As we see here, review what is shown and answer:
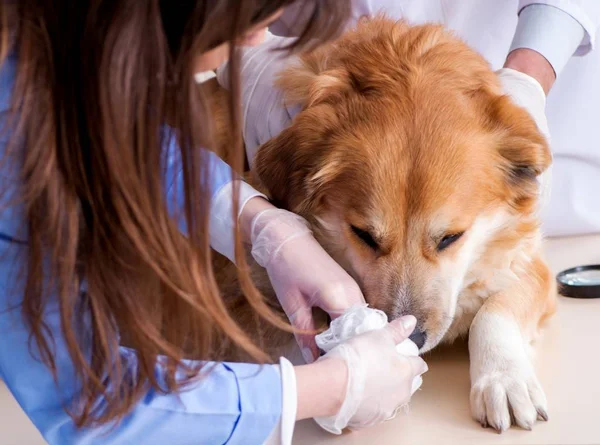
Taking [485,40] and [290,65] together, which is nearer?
[290,65]

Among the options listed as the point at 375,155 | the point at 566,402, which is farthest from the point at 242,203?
the point at 566,402

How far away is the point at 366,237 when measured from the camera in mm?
1422

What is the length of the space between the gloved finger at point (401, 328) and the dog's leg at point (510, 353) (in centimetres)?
15

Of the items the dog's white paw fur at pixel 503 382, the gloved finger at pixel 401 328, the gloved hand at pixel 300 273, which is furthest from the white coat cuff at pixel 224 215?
the dog's white paw fur at pixel 503 382

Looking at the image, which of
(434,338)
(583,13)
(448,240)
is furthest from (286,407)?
(583,13)

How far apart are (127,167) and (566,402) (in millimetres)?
794

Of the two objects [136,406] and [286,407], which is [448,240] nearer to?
[286,407]

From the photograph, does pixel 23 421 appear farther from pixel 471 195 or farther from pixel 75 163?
pixel 471 195

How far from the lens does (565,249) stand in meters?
2.03

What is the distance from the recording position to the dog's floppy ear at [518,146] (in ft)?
4.70

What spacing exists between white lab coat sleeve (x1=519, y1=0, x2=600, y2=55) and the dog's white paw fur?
2.68 ft

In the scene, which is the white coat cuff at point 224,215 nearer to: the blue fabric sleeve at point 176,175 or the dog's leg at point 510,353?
the blue fabric sleeve at point 176,175

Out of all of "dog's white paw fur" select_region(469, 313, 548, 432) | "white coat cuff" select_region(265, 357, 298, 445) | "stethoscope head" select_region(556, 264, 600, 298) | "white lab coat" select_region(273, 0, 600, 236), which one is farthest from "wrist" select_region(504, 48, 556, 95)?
"white coat cuff" select_region(265, 357, 298, 445)

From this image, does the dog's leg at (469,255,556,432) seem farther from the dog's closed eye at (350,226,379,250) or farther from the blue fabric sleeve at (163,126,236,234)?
the blue fabric sleeve at (163,126,236,234)
